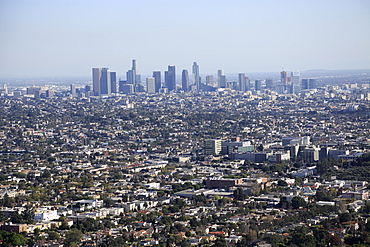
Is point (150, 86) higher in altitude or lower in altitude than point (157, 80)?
lower

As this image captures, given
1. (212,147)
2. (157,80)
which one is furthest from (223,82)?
(212,147)

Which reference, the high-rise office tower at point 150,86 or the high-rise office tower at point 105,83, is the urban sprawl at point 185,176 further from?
the high-rise office tower at point 150,86

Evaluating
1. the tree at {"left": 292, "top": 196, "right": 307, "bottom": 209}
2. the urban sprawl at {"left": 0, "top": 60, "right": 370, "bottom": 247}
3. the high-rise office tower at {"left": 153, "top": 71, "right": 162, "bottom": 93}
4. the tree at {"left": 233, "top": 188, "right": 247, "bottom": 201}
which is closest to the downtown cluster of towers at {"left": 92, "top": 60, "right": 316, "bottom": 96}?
the high-rise office tower at {"left": 153, "top": 71, "right": 162, "bottom": 93}

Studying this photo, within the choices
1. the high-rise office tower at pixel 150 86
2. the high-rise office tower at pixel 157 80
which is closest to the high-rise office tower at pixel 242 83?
the high-rise office tower at pixel 157 80

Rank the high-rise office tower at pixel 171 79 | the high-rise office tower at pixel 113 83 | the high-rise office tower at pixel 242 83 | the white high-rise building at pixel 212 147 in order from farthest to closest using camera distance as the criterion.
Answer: the high-rise office tower at pixel 171 79 → the high-rise office tower at pixel 242 83 → the high-rise office tower at pixel 113 83 → the white high-rise building at pixel 212 147

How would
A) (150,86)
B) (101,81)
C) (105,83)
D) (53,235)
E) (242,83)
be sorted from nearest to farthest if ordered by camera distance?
(53,235) < (105,83) < (101,81) < (242,83) < (150,86)

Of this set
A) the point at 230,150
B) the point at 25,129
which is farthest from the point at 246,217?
the point at 25,129

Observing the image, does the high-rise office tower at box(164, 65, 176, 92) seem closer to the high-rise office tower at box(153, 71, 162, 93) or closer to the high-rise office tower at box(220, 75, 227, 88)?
the high-rise office tower at box(153, 71, 162, 93)

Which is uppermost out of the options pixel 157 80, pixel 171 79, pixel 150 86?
pixel 171 79

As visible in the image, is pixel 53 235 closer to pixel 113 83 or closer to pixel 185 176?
pixel 185 176
